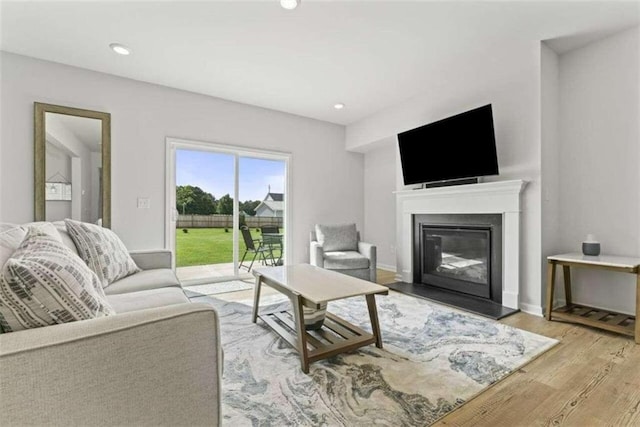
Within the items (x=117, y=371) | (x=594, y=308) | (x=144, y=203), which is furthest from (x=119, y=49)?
(x=594, y=308)

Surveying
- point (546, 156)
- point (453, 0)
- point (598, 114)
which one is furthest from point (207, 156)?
point (598, 114)

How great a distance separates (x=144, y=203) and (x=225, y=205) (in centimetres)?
99

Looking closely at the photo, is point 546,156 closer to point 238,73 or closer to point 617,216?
point 617,216

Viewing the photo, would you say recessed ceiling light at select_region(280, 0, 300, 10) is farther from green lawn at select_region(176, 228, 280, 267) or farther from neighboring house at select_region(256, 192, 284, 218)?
green lawn at select_region(176, 228, 280, 267)

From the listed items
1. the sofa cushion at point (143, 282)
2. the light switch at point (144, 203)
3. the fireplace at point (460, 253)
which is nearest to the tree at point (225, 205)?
the light switch at point (144, 203)

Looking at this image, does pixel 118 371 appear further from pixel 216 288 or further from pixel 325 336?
pixel 216 288

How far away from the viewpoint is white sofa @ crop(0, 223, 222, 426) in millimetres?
720

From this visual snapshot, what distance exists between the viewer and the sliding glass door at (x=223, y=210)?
3.85 meters

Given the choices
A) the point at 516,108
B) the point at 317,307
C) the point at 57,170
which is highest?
the point at 516,108

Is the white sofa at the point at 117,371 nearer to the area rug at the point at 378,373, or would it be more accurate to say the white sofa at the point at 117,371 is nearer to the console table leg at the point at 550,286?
the area rug at the point at 378,373

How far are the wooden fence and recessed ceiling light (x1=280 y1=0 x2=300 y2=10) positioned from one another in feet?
8.95

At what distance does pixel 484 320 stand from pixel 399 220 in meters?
1.89

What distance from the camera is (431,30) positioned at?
253 cm

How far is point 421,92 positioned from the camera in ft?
12.4
